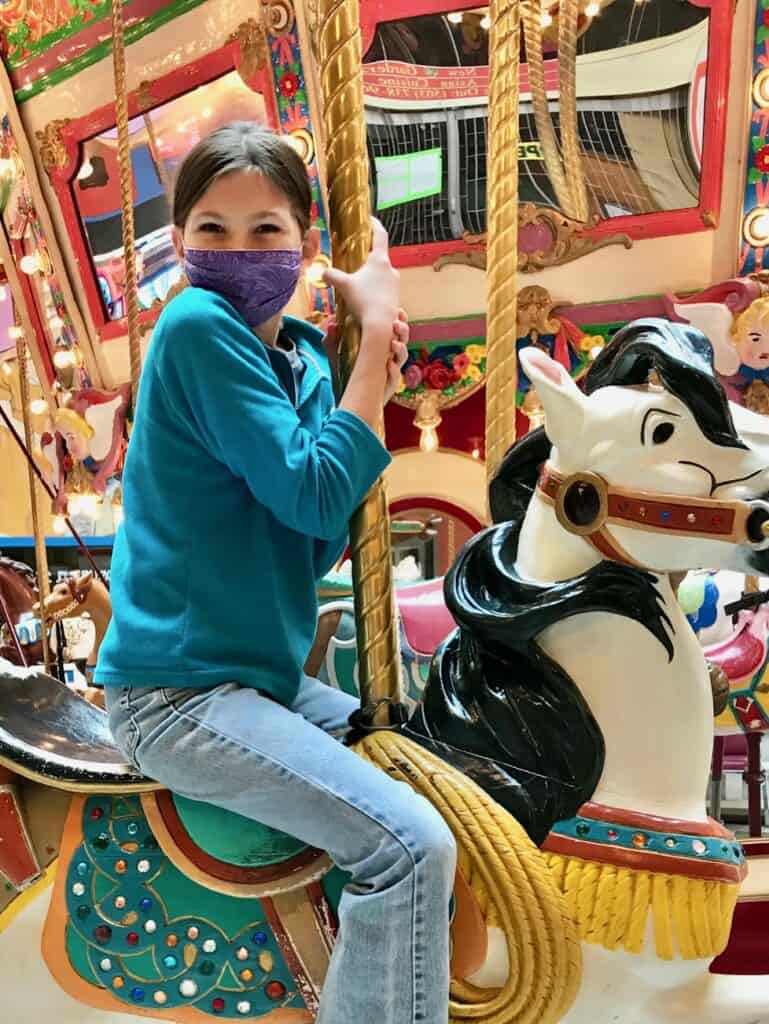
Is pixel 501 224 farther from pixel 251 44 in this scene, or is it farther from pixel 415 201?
pixel 251 44

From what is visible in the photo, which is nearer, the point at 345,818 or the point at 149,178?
the point at 345,818

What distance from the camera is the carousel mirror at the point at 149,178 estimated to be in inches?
151

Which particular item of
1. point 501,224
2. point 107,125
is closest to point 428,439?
point 107,125

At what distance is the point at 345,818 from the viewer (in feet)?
2.76

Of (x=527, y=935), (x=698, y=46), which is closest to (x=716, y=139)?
(x=698, y=46)

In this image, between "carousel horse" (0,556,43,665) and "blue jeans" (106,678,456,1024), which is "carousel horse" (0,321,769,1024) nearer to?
"blue jeans" (106,678,456,1024)

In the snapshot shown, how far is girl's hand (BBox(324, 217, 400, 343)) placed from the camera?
980 millimetres

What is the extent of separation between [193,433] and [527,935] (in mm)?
601

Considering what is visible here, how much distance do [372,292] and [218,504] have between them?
0.30 meters

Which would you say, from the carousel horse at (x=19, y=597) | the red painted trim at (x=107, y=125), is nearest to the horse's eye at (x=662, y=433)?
the red painted trim at (x=107, y=125)

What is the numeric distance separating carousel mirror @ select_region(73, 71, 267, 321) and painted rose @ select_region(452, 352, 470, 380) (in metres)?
1.31

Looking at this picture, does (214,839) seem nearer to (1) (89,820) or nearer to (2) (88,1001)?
(1) (89,820)

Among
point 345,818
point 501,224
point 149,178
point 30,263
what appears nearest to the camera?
point 345,818

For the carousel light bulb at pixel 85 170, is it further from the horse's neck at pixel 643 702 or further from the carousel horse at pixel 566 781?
the horse's neck at pixel 643 702
